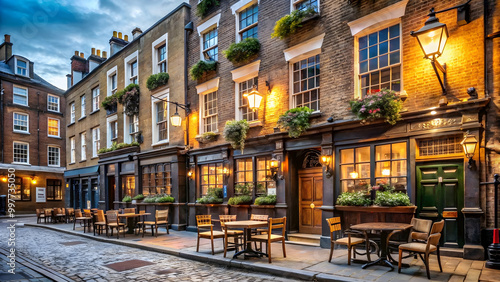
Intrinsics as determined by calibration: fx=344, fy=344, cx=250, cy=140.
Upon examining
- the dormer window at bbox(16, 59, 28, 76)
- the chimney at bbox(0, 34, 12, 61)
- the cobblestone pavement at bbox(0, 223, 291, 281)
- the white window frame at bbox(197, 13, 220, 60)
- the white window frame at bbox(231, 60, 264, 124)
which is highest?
the chimney at bbox(0, 34, 12, 61)

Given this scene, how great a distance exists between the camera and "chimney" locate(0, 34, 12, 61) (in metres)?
32.1

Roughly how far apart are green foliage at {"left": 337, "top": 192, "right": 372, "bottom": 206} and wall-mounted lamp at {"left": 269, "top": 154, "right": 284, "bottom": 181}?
234 cm

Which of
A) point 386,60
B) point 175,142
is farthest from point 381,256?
point 175,142

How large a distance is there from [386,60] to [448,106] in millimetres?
2224

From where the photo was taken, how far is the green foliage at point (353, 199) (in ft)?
30.0

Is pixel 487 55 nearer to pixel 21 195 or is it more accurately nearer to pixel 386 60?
pixel 386 60

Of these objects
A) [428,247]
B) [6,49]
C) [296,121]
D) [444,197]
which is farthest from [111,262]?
[6,49]

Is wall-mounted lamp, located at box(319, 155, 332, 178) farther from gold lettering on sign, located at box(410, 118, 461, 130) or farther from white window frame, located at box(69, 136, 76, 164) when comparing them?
white window frame, located at box(69, 136, 76, 164)

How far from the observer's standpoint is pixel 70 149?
2638cm

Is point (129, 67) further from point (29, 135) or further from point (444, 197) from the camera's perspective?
point (29, 135)

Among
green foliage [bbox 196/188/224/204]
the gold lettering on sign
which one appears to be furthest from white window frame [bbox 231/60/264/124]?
the gold lettering on sign

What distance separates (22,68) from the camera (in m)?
31.9

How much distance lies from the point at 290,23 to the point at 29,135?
2987 cm

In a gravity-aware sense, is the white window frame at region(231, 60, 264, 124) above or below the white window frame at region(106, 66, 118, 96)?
below
